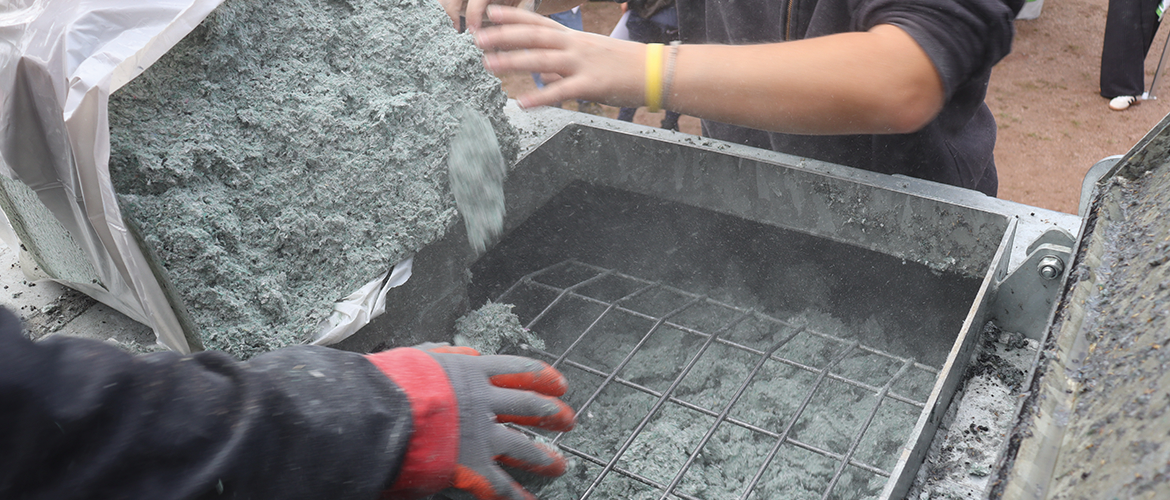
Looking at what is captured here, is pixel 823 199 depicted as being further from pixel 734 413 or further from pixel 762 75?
pixel 734 413

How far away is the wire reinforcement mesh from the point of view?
1.02 metres

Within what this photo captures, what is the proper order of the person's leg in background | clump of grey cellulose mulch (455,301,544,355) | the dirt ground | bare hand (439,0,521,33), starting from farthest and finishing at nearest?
the person's leg in background
the dirt ground
bare hand (439,0,521,33)
clump of grey cellulose mulch (455,301,544,355)

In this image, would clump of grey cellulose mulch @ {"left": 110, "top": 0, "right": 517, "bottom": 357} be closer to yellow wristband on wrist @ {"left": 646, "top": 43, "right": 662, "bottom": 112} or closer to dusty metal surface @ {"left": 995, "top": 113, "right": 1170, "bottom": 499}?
yellow wristband on wrist @ {"left": 646, "top": 43, "right": 662, "bottom": 112}

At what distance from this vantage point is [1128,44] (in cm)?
397

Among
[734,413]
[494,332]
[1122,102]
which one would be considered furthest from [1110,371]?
[1122,102]

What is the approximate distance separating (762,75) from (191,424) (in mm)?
911

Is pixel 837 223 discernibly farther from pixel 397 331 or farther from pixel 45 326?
pixel 45 326

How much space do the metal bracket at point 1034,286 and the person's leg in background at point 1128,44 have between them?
4.03 metres

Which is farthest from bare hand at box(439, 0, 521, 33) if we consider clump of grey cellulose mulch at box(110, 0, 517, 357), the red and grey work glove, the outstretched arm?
the red and grey work glove

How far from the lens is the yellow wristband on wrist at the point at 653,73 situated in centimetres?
111

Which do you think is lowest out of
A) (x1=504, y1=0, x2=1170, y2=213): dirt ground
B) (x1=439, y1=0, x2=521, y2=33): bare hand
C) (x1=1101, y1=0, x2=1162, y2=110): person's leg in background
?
(x1=504, y1=0, x2=1170, y2=213): dirt ground

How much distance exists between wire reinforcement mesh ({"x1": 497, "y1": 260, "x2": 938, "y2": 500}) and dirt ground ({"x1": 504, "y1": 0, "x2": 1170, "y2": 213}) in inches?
110

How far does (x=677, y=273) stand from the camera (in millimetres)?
1429

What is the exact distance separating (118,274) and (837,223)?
1.15 metres
